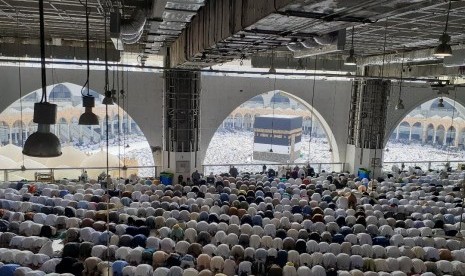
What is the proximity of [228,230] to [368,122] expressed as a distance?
13819 mm

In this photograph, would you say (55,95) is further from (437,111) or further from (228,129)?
(437,111)

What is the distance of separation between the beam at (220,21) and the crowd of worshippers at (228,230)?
5.06 m

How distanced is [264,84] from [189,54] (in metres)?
12.1

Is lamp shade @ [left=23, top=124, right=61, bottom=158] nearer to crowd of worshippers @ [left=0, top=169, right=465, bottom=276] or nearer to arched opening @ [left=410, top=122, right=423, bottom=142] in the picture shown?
crowd of worshippers @ [left=0, top=169, right=465, bottom=276]

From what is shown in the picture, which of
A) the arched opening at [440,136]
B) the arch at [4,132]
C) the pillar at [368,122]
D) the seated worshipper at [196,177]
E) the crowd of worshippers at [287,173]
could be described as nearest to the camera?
the seated worshipper at [196,177]

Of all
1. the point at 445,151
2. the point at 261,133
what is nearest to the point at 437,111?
the point at 445,151

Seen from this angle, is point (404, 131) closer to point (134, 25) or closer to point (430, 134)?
point (430, 134)

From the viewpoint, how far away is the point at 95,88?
20.6m

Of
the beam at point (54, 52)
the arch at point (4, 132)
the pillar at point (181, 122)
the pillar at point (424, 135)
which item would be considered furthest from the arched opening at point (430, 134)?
the arch at point (4, 132)

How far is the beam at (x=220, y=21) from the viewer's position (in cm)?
577

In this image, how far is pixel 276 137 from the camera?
32562mm

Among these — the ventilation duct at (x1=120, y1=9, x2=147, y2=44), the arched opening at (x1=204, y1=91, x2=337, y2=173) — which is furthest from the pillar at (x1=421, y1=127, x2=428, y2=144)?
the ventilation duct at (x1=120, y1=9, x2=147, y2=44)

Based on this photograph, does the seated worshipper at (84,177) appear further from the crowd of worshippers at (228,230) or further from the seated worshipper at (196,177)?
the seated worshipper at (196,177)

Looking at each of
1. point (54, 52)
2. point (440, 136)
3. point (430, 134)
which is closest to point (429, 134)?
point (430, 134)
